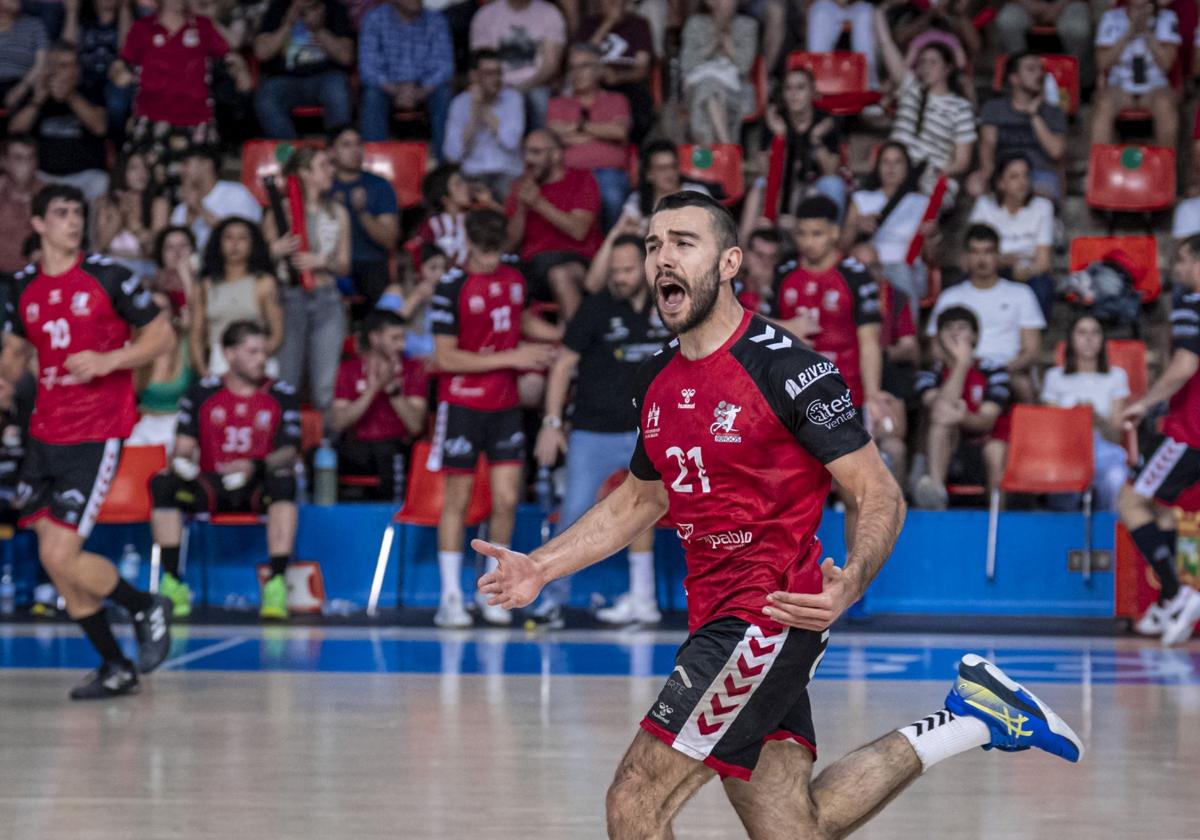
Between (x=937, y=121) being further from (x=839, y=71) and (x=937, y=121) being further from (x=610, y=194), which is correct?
(x=610, y=194)

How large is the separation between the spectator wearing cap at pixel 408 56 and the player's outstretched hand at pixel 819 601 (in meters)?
10.3

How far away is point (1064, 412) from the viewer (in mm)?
10977

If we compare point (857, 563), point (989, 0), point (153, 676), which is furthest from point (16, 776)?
point (989, 0)

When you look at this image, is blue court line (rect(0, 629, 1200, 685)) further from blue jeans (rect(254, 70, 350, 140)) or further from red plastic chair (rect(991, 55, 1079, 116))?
red plastic chair (rect(991, 55, 1079, 116))

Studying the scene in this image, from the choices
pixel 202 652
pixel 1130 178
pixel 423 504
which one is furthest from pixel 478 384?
pixel 1130 178

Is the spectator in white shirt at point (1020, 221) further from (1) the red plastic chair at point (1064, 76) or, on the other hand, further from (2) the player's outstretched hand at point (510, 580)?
(2) the player's outstretched hand at point (510, 580)

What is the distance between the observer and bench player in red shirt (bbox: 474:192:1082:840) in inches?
153

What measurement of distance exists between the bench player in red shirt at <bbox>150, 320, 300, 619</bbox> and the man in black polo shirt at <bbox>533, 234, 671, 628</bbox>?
182cm

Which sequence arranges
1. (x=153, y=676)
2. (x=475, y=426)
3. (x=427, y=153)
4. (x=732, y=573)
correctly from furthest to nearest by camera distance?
(x=427, y=153)
(x=475, y=426)
(x=153, y=676)
(x=732, y=573)

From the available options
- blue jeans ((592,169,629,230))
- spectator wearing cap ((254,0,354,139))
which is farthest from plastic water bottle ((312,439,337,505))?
spectator wearing cap ((254,0,354,139))

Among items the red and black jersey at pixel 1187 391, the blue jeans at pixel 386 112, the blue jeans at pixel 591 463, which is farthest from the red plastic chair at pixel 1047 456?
the blue jeans at pixel 386 112

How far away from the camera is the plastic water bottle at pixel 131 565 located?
11.4m

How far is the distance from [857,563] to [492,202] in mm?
8813

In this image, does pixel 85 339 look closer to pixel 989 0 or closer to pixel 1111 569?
pixel 1111 569
